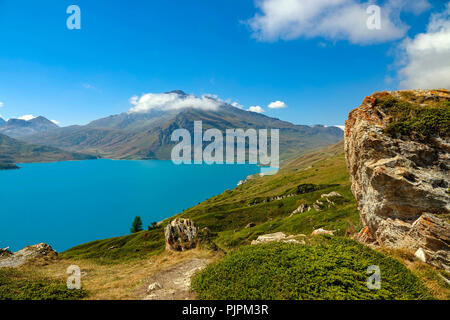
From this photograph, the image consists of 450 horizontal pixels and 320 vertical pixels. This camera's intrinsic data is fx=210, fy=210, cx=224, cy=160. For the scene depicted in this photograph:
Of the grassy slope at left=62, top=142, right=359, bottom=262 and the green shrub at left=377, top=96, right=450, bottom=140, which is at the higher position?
the green shrub at left=377, top=96, right=450, bottom=140

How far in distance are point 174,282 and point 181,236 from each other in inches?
555

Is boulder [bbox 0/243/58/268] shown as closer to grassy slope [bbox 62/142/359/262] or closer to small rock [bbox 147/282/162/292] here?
grassy slope [bbox 62/142/359/262]

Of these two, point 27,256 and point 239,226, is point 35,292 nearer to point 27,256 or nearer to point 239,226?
point 27,256

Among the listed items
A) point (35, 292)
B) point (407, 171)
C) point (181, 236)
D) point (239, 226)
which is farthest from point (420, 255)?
point (239, 226)

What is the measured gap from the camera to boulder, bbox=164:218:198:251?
26102mm

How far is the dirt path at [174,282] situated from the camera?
13008 mm

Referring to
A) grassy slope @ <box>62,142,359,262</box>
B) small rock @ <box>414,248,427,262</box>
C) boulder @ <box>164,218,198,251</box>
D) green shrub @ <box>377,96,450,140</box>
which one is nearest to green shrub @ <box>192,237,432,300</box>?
small rock @ <box>414,248,427,262</box>

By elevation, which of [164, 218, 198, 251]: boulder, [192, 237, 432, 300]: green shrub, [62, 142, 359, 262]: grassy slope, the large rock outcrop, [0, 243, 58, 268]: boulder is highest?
the large rock outcrop

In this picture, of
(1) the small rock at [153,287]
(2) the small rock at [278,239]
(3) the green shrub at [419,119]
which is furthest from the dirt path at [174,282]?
(3) the green shrub at [419,119]

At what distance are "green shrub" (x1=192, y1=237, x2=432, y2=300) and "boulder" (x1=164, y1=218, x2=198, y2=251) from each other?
1188 cm

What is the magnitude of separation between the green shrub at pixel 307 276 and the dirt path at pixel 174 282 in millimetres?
869

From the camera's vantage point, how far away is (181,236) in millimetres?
29109
